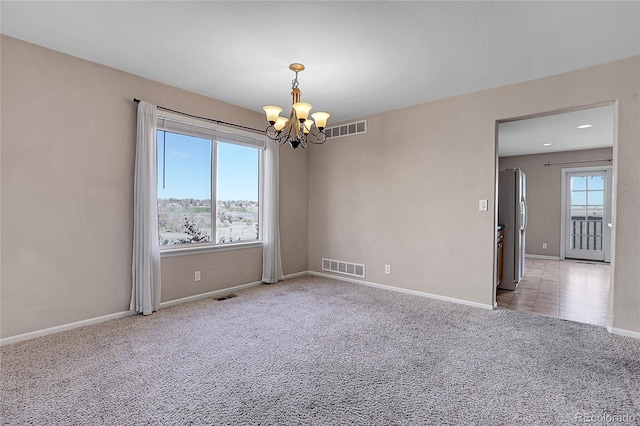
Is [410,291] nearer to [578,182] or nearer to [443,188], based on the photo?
[443,188]

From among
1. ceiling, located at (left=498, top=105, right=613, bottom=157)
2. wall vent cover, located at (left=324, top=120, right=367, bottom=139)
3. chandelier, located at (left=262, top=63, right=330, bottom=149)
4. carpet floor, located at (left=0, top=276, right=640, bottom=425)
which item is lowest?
carpet floor, located at (left=0, top=276, right=640, bottom=425)

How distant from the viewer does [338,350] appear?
8.52ft

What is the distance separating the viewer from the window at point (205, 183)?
12.3 feet

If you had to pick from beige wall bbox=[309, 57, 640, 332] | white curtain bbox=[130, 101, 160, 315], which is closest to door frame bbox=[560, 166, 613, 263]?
beige wall bbox=[309, 57, 640, 332]

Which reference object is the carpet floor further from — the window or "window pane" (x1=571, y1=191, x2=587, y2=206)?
"window pane" (x1=571, y1=191, x2=587, y2=206)

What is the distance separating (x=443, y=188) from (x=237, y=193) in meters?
2.85

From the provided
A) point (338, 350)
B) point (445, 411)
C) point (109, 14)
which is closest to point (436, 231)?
point (338, 350)

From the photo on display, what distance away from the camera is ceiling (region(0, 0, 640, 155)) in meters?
2.24

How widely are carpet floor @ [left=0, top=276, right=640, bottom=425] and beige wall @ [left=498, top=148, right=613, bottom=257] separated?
5.09m

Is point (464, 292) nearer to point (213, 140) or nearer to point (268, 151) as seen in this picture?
point (268, 151)

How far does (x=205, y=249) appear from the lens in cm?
407

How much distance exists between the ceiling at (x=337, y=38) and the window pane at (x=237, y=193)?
110 cm

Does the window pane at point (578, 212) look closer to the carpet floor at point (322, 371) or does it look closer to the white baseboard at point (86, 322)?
the carpet floor at point (322, 371)

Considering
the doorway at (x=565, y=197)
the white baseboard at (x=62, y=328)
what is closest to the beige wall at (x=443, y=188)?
the doorway at (x=565, y=197)
